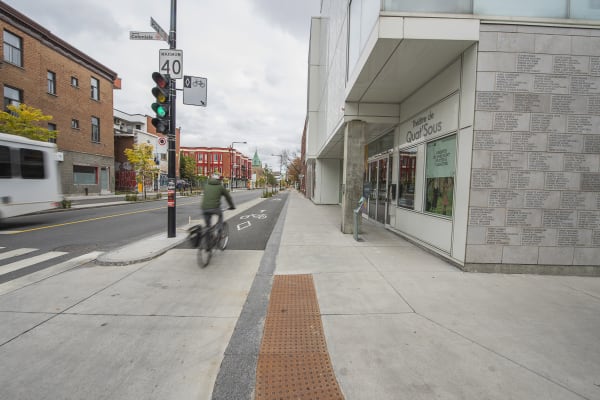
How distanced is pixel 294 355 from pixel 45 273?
519cm

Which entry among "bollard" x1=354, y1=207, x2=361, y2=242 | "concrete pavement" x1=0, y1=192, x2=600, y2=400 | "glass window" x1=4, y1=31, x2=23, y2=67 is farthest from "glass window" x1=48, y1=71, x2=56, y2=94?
"bollard" x1=354, y1=207, x2=361, y2=242

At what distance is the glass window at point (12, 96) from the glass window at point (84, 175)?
6.71 meters

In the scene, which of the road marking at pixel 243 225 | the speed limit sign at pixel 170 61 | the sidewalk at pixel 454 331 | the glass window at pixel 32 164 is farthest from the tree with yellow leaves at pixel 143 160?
the sidewalk at pixel 454 331

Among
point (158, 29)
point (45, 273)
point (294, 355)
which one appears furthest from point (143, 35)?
point (294, 355)

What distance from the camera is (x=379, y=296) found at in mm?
4031

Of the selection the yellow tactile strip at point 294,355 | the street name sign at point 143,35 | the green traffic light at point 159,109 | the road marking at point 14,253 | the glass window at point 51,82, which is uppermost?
the glass window at point 51,82

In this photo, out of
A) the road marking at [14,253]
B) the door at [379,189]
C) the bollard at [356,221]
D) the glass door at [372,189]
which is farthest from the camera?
the glass door at [372,189]

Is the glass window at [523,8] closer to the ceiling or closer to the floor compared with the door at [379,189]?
closer to the ceiling

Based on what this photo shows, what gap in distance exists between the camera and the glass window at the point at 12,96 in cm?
1934

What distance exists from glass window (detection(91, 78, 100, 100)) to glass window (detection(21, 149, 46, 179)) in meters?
23.3

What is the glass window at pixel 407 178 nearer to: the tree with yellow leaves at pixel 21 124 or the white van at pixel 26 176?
the white van at pixel 26 176

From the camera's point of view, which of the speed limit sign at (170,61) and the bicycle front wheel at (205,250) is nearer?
the bicycle front wheel at (205,250)

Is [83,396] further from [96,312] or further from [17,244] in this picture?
[17,244]

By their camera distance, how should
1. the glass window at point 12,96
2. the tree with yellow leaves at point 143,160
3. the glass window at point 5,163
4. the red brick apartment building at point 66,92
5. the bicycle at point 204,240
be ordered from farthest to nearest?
the tree with yellow leaves at point 143,160
the red brick apartment building at point 66,92
the glass window at point 12,96
the glass window at point 5,163
the bicycle at point 204,240
